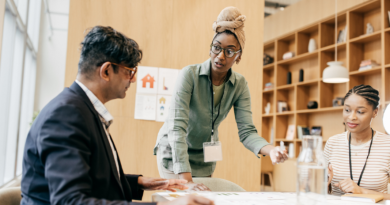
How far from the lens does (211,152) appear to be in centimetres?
195

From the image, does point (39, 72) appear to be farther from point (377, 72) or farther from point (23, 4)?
point (377, 72)

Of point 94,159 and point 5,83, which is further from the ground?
point 5,83

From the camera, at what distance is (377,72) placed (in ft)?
16.1

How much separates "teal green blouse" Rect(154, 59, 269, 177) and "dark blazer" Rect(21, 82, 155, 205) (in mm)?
735

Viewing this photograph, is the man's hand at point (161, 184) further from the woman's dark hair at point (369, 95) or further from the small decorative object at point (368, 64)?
the small decorative object at point (368, 64)

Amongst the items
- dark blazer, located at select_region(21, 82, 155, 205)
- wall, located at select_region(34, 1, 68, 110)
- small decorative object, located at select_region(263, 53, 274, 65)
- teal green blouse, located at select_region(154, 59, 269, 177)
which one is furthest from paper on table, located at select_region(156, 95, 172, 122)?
wall, located at select_region(34, 1, 68, 110)

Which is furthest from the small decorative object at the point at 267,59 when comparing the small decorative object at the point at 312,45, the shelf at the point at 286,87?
the small decorative object at the point at 312,45

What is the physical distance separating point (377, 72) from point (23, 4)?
212 inches

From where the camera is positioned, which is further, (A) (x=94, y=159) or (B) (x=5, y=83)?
(B) (x=5, y=83)

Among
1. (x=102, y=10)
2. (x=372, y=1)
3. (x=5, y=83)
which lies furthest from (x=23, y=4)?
(x=372, y=1)

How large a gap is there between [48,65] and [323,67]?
21.4 feet

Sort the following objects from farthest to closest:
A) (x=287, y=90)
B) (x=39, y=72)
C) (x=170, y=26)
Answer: (x=39, y=72) → (x=287, y=90) → (x=170, y=26)

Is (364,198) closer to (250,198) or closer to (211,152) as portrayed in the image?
(250,198)

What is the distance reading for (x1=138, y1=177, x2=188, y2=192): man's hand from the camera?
1.26 m
